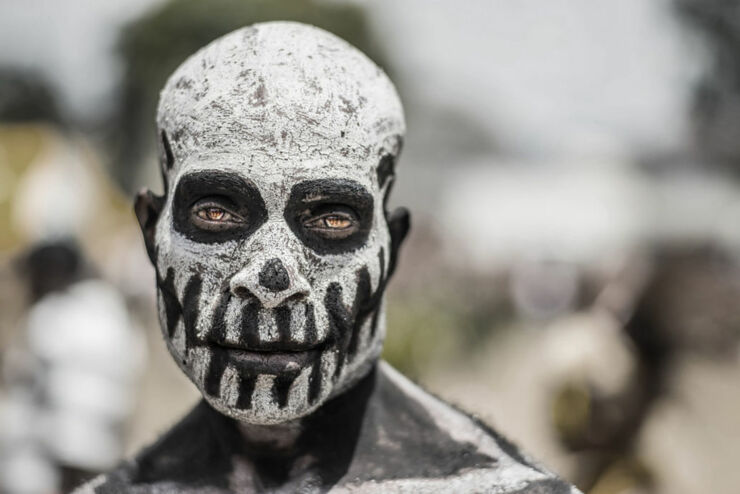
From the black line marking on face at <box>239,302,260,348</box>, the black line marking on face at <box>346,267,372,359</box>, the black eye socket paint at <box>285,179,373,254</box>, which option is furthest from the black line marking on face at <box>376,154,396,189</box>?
the black line marking on face at <box>239,302,260,348</box>

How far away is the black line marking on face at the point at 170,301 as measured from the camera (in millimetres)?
2498

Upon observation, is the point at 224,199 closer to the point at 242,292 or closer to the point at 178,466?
the point at 242,292

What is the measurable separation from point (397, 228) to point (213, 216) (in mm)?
564

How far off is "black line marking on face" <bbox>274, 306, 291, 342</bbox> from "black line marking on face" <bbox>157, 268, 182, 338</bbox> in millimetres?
329

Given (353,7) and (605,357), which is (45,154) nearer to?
(605,357)

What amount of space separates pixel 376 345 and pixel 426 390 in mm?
336

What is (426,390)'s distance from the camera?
2945mm

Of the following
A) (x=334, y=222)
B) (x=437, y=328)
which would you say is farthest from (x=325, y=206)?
(x=437, y=328)

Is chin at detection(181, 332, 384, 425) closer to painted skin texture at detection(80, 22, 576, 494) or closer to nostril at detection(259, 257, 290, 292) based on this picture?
painted skin texture at detection(80, 22, 576, 494)

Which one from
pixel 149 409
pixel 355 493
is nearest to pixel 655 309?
pixel 355 493

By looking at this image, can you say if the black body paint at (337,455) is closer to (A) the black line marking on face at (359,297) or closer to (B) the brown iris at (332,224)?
(A) the black line marking on face at (359,297)

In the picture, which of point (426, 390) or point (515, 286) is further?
point (515, 286)

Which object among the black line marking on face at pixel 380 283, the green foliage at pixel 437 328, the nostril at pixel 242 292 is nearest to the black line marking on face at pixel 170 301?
the nostril at pixel 242 292

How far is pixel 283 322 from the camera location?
2301 millimetres
